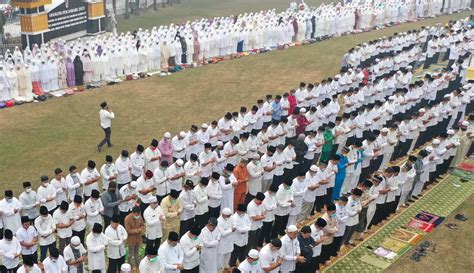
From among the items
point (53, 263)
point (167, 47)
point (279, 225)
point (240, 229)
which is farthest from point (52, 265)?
point (167, 47)

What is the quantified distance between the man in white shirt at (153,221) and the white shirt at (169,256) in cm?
105

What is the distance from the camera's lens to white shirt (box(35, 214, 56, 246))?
31.0 feet

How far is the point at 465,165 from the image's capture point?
15305 mm

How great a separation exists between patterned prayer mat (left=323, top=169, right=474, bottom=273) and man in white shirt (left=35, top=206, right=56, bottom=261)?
4908 millimetres

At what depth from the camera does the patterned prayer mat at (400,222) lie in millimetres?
10734

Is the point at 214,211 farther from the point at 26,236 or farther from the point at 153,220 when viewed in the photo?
the point at 26,236

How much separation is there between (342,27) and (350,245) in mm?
21264

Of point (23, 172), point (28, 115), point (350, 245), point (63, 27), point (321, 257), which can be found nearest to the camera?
point (321, 257)

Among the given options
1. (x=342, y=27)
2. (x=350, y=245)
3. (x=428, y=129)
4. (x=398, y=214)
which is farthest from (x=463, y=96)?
(x=342, y=27)

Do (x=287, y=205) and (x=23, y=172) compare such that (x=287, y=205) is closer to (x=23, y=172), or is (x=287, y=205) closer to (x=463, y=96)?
(x=23, y=172)

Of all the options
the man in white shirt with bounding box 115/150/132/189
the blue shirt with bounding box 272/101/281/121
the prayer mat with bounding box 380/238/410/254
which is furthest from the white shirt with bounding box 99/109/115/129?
the prayer mat with bounding box 380/238/410/254

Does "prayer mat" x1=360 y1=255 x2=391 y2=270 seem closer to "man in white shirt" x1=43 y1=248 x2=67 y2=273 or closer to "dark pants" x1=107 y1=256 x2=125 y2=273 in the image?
"dark pants" x1=107 y1=256 x2=125 y2=273

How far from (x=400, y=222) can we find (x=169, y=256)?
584 centimetres

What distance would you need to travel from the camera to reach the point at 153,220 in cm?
964
